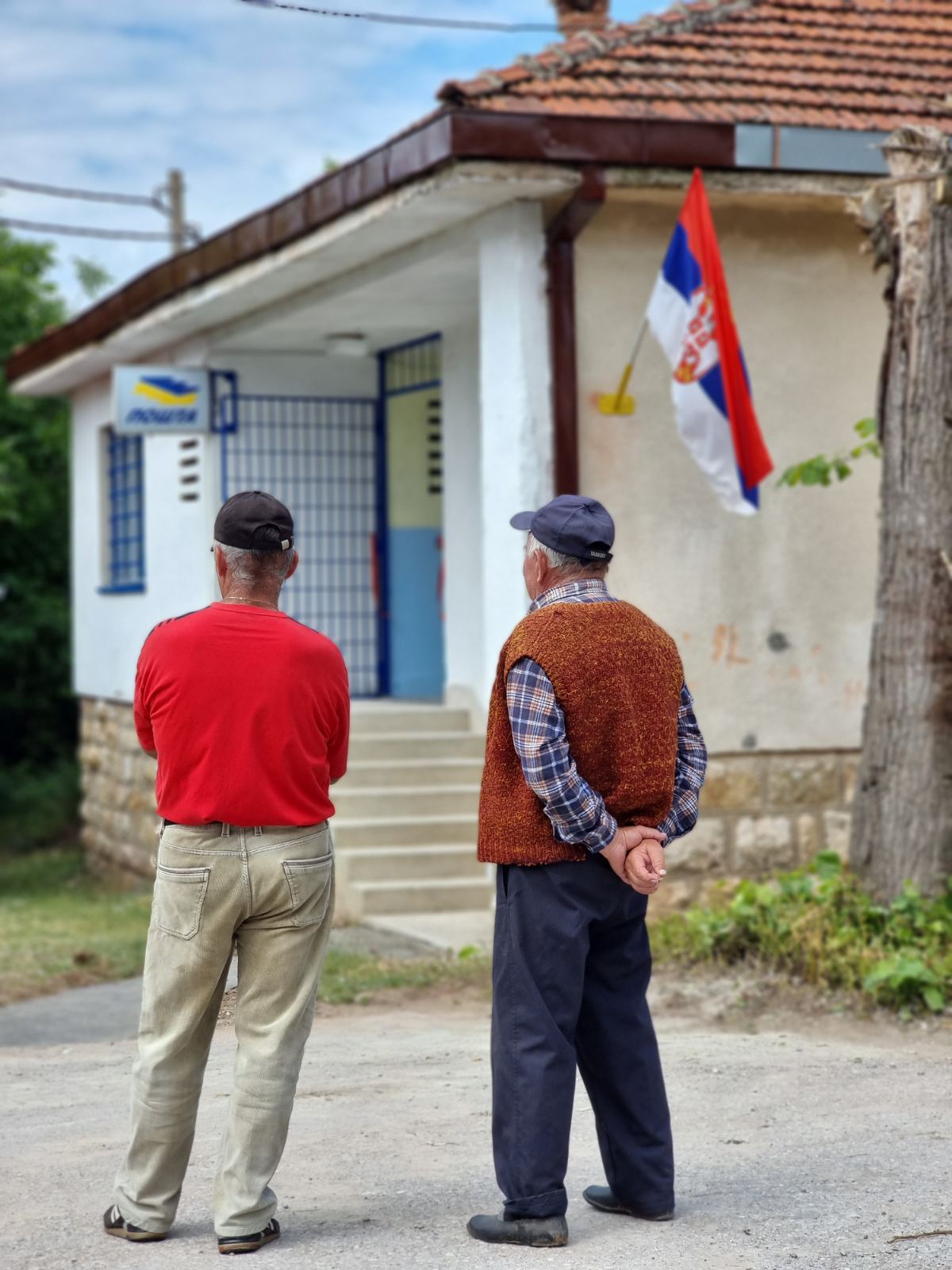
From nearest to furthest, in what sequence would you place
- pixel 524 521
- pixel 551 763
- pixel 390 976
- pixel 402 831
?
pixel 551 763 < pixel 524 521 < pixel 390 976 < pixel 402 831

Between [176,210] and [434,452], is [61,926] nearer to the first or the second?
[434,452]

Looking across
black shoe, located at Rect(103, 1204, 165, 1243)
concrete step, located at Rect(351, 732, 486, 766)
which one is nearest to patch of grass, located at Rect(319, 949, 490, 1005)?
concrete step, located at Rect(351, 732, 486, 766)

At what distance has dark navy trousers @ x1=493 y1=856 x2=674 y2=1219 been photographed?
3.96m

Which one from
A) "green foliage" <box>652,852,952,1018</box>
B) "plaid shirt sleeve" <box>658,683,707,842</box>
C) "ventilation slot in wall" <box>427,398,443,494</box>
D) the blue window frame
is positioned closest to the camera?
"plaid shirt sleeve" <box>658,683,707,842</box>

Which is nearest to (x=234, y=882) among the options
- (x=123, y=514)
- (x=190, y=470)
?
(x=190, y=470)

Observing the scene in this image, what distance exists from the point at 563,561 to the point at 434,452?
8344 mm

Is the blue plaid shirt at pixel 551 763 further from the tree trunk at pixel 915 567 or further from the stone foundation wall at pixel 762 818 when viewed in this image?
the stone foundation wall at pixel 762 818

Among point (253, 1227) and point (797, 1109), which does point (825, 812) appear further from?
point (253, 1227)

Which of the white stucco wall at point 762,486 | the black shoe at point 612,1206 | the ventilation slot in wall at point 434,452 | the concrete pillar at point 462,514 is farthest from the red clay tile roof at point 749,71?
the black shoe at point 612,1206

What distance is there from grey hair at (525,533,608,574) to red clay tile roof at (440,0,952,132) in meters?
4.16

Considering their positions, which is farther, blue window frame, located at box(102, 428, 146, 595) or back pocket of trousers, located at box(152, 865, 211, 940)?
blue window frame, located at box(102, 428, 146, 595)

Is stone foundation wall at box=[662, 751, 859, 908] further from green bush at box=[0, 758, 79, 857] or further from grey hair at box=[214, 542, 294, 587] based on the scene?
green bush at box=[0, 758, 79, 857]

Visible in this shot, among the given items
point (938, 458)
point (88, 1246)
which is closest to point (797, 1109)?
point (88, 1246)

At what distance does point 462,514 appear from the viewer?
1126 centimetres
